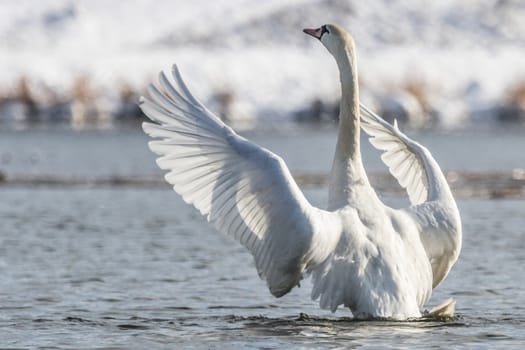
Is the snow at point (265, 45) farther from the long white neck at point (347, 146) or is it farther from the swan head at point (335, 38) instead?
the long white neck at point (347, 146)

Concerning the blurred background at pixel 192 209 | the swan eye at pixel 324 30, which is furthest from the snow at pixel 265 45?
the swan eye at pixel 324 30

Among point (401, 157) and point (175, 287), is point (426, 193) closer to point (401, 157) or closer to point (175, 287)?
point (401, 157)

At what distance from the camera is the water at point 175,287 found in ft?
38.3

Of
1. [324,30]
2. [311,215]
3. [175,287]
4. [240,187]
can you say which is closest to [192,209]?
[175,287]

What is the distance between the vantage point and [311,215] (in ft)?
36.7

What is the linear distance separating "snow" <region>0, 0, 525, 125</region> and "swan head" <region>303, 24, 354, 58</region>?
68171 millimetres

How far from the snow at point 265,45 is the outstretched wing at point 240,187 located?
6889cm

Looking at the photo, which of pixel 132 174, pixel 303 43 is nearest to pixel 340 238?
pixel 132 174

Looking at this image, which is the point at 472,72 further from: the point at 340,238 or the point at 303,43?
the point at 340,238

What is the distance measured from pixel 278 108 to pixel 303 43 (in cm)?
5247

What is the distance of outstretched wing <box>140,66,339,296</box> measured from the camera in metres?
11.2

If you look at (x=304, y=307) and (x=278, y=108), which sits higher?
(x=278, y=108)

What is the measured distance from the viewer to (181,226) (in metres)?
21.0

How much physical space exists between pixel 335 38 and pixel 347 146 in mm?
938
